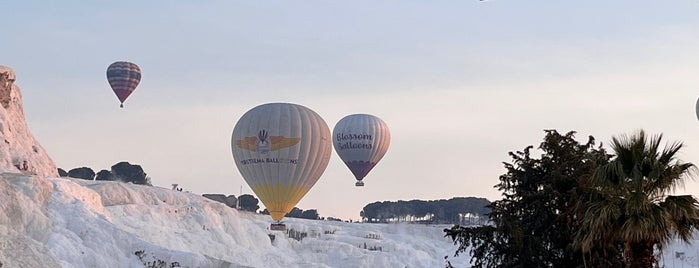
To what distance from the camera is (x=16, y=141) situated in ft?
264

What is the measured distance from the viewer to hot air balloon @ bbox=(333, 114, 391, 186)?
100188 mm

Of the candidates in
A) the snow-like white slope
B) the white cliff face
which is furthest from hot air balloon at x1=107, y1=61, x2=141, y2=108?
the snow-like white slope

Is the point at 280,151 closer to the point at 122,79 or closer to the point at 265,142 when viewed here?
the point at 265,142

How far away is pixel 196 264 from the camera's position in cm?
7675

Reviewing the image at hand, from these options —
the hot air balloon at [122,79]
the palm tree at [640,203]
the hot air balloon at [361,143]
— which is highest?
the hot air balloon at [122,79]

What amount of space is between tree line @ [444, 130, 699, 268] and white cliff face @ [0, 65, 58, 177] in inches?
2084

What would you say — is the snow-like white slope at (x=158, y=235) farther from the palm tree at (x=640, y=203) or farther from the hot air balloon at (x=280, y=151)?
the palm tree at (x=640, y=203)

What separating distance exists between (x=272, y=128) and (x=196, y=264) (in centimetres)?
Result: 1265

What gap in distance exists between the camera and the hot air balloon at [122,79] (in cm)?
9162

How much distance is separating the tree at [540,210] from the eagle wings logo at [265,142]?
145ft

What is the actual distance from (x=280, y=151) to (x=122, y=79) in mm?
24964

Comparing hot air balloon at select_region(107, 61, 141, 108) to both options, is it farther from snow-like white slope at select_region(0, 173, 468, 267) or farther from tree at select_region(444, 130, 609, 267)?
tree at select_region(444, 130, 609, 267)

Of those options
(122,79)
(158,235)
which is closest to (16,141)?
(122,79)

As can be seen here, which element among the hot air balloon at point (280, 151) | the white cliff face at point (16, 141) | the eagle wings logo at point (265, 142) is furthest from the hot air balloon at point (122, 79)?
the eagle wings logo at point (265, 142)
